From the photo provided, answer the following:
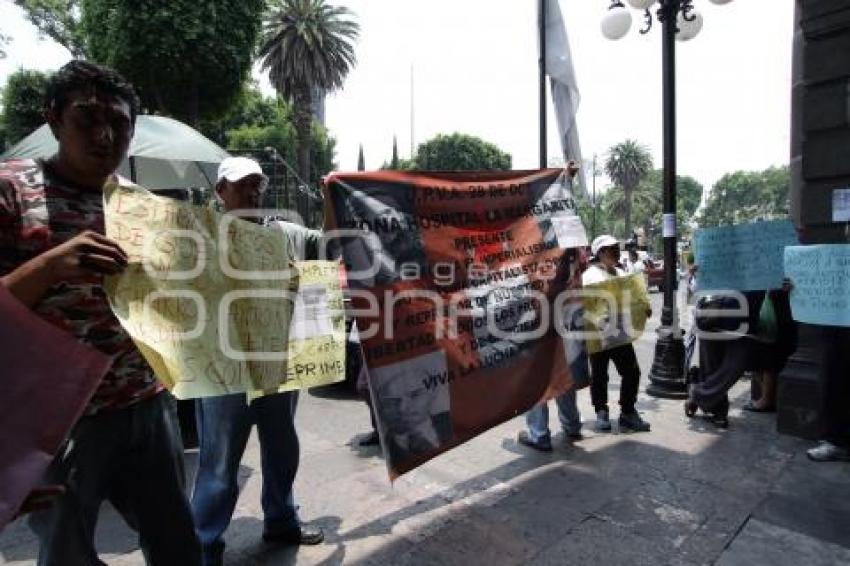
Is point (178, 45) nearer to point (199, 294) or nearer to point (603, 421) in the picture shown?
point (603, 421)

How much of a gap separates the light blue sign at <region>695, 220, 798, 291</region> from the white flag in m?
1.28

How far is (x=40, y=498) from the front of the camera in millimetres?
1585

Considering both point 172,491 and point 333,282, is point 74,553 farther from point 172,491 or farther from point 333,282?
point 333,282

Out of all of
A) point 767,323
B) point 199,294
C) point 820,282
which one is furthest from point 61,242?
point 767,323

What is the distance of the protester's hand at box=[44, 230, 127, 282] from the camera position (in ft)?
4.90

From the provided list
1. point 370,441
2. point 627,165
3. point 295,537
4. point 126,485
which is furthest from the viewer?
point 627,165

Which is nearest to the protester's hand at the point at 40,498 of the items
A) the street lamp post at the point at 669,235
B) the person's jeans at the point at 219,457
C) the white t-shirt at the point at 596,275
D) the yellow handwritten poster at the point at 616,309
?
the person's jeans at the point at 219,457

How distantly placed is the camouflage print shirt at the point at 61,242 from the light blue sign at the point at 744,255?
16.1ft

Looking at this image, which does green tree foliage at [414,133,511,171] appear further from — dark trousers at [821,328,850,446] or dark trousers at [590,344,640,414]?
dark trousers at [821,328,850,446]

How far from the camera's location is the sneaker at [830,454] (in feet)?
14.1

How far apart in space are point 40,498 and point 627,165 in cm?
8036

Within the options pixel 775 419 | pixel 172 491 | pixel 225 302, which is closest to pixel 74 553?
pixel 172 491

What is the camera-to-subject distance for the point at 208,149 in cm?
678

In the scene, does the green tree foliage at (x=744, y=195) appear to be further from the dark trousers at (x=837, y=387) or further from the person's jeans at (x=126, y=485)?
the person's jeans at (x=126, y=485)
